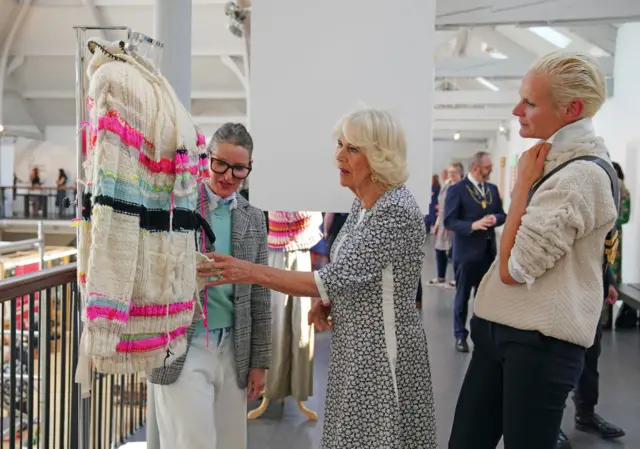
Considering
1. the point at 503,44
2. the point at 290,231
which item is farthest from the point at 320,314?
the point at 503,44

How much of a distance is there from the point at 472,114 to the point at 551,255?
15083 mm

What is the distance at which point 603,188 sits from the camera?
4.82ft

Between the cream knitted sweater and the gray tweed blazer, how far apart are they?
85cm

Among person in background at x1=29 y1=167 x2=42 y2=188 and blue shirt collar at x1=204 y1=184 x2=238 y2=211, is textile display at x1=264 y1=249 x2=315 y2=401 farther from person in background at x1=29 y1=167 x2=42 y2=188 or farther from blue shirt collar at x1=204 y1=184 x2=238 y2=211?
person in background at x1=29 y1=167 x2=42 y2=188

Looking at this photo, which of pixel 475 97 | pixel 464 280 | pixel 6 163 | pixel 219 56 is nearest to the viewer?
pixel 464 280

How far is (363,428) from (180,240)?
0.75 m

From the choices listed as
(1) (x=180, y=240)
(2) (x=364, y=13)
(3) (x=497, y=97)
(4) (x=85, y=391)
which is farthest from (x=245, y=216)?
(3) (x=497, y=97)

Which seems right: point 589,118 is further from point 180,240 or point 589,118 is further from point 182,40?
point 182,40

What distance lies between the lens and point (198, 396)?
5.88 ft

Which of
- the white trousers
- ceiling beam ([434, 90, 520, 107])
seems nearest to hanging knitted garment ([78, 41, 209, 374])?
the white trousers

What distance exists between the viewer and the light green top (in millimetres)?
1866

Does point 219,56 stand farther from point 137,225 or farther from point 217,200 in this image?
point 137,225

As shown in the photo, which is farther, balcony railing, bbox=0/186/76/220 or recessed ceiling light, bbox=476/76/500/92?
balcony railing, bbox=0/186/76/220

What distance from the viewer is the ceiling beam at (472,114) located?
15492mm
